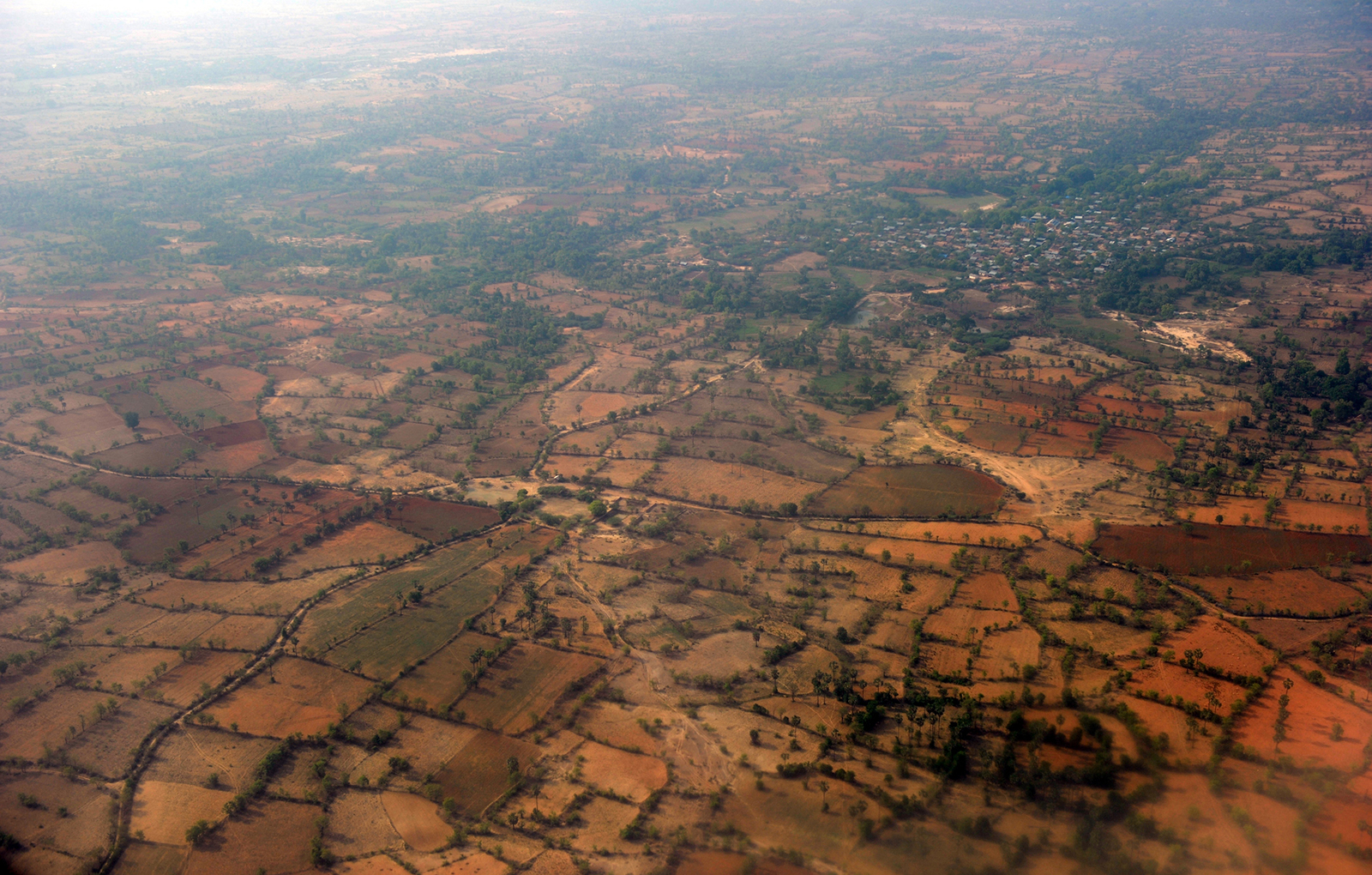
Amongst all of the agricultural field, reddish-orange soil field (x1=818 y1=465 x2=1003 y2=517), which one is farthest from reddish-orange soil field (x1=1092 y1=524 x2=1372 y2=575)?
reddish-orange soil field (x1=818 y1=465 x2=1003 y2=517)

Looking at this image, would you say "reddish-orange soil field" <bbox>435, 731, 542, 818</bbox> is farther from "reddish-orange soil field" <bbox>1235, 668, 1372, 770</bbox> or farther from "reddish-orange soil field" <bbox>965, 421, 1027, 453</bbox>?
"reddish-orange soil field" <bbox>965, 421, 1027, 453</bbox>

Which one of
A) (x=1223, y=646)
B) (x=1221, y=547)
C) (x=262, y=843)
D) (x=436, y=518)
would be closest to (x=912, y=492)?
(x=1221, y=547)

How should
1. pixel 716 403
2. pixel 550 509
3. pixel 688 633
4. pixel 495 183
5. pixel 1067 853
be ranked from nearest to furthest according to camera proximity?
1. pixel 1067 853
2. pixel 688 633
3. pixel 550 509
4. pixel 716 403
5. pixel 495 183

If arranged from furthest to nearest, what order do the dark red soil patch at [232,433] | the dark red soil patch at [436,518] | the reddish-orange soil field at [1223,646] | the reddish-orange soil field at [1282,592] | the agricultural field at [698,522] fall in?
the dark red soil patch at [232,433], the dark red soil patch at [436,518], the reddish-orange soil field at [1282,592], the reddish-orange soil field at [1223,646], the agricultural field at [698,522]

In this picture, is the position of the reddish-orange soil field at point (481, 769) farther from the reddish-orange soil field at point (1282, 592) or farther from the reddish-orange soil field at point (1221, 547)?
the reddish-orange soil field at point (1282, 592)

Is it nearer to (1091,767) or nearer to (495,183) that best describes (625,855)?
(1091,767)

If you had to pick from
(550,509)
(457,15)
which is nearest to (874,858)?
(550,509)

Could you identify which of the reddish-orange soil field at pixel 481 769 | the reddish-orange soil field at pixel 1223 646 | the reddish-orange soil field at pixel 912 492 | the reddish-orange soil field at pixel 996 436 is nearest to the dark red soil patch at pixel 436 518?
the reddish-orange soil field at pixel 481 769
